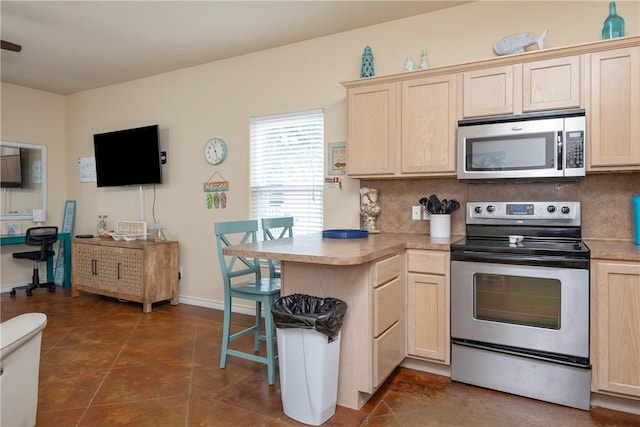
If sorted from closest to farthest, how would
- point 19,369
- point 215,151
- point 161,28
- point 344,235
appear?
1. point 19,369
2. point 344,235
3. point 161,28
4. point 215,151

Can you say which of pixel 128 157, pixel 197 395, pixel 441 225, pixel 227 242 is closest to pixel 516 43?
pixel 441 225

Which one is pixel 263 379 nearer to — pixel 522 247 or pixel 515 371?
pixel 515 371

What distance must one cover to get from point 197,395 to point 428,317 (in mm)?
1517

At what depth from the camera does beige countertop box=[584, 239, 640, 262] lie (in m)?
2.15

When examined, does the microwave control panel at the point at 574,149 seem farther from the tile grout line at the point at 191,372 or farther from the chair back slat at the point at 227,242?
the tile grout line at the point at 191,372

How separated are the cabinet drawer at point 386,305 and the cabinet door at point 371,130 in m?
0.94

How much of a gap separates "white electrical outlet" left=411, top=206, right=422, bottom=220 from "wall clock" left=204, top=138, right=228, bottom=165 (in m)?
2.11

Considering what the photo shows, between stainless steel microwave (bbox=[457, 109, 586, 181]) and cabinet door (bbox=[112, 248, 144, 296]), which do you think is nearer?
stainless steel microwave (bbox=[457, 109, 586, 181])

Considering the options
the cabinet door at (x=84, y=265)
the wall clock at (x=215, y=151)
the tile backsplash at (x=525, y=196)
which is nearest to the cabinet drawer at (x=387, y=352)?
the tile backsplash at (x=525, y=196)

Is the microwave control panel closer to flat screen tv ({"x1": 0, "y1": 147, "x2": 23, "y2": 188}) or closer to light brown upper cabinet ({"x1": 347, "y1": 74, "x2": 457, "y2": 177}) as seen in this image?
light brown upper cabinet ({"x1": 347, "y1": 74, "x2": 457, "y2": 177})

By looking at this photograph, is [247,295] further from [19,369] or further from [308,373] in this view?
[19,369]

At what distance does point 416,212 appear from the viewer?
3.24 m

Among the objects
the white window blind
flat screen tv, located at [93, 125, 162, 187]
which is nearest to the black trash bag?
the white window blind

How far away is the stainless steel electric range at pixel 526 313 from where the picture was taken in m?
2.25
